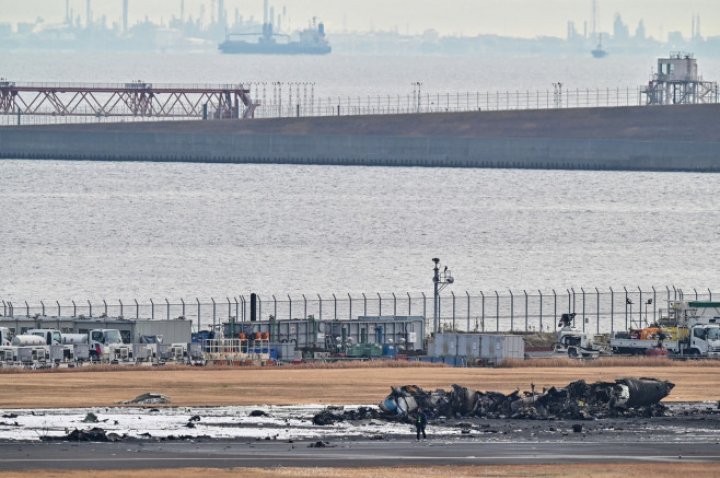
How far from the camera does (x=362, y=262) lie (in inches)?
4985

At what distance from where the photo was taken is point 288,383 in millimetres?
63312

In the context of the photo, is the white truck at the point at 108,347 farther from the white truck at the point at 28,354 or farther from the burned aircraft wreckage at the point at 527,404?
the burned aircraft wreckage at the point at 527,404

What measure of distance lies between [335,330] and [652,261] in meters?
53.9

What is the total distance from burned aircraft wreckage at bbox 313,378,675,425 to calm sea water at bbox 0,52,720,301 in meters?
51.1

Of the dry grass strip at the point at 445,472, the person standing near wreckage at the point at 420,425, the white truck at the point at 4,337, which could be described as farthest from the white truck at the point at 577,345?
the dry grass strip at the point at 445,472

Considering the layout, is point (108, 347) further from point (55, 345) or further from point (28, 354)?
point (28, 354)

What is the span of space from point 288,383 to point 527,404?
10373 mm

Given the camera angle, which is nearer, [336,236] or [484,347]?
[484,347]

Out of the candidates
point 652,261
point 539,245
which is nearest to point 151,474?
point 652,261

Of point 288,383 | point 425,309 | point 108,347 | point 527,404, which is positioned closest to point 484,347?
point 288,383

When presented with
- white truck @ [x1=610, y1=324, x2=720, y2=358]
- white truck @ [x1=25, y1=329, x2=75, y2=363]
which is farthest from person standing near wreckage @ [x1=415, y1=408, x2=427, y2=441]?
white truck @ [x1=610, y1=324, x2=720, y2=358]

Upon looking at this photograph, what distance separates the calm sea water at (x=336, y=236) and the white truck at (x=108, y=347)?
29553 millimetres

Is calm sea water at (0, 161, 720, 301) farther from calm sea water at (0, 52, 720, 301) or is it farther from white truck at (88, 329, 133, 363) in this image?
white truck at (88, 329, 133, 363)

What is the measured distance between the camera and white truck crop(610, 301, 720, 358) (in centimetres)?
7650
